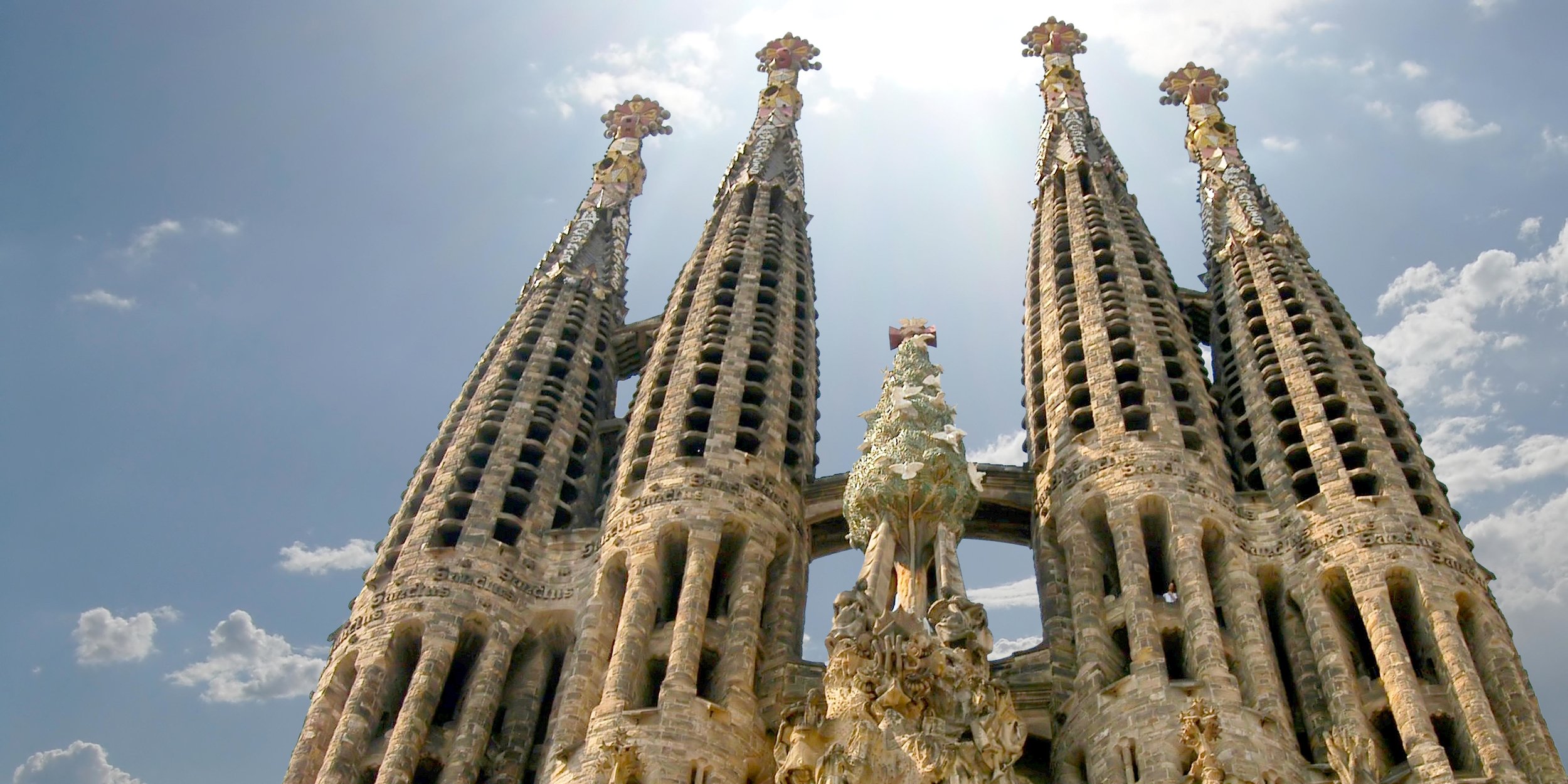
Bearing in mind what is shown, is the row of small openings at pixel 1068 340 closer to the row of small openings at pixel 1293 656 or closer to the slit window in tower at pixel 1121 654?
the row of small openings at pixel 1293 656

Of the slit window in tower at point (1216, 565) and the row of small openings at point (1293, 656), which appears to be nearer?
the row of small openings at point (1293, 656)

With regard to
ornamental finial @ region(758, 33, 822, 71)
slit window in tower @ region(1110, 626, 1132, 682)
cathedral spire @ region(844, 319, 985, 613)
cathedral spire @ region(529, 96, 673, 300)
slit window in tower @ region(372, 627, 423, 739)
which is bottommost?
slit window in tower @ region(372, 627, 423, 739)

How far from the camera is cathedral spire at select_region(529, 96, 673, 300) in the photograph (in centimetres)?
4544

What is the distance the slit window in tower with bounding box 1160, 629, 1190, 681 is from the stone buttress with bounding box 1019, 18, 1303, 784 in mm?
34

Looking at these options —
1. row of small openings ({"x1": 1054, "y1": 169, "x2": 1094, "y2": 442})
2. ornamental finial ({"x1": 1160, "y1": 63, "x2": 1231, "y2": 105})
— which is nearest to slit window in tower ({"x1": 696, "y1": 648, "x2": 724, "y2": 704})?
row of small openings ({"x1": 1054, "y1": 169, "x2": 1094, "y2": 442})

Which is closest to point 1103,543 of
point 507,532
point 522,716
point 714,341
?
point 714,341

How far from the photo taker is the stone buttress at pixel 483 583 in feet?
95.7

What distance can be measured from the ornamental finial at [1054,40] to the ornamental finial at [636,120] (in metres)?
11.9

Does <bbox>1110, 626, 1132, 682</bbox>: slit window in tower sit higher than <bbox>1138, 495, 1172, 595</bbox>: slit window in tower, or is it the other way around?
<bbox>1138, 495, 1172, 595</bbox>: slit window in tower

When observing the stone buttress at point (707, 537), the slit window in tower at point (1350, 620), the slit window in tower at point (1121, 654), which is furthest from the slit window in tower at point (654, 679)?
the slit window in tower at point (1350, 620)

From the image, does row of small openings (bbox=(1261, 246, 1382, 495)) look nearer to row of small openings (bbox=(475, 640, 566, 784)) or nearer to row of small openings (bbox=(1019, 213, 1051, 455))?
row of small openings (bbox=(1019, 213, 1051, 455))

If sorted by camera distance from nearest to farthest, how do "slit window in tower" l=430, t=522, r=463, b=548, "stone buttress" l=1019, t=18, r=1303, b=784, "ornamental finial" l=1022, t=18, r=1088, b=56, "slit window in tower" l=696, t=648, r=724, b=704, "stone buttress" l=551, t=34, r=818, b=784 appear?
"stone buttress" l=1019, t=18, r=1303, b=784 < "stone buttress" l=551, t=34, r=818, b=784 < "slit window in tower" l=696, t=648, r=724, b=704 < "slit window in tower" l=430, t=522, r=463, b=548 < "ornamental finial" l=1022, t=18, r=1088, b=56

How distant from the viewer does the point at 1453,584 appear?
29.7 m

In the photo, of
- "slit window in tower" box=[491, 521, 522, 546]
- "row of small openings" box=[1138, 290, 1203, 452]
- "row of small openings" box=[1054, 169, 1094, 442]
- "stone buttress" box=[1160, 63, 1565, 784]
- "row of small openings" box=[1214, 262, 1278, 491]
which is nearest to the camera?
"stone buttress" box=[1160, 63, 1565, 784]
